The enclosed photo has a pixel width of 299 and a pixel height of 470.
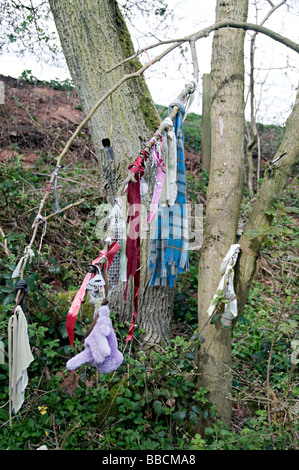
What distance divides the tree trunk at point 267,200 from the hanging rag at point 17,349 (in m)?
1.50

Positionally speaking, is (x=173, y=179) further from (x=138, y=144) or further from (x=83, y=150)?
(x=83, y=150)

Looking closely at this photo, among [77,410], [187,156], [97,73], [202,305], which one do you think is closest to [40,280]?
[77,410]

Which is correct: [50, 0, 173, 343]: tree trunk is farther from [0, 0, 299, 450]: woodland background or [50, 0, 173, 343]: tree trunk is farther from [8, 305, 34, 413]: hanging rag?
[8, 305, 34, 413]: hanging rag

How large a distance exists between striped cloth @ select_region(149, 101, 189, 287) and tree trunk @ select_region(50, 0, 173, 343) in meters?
0.25

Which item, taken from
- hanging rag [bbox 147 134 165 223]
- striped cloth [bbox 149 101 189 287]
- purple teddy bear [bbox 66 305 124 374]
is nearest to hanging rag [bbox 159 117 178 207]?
hanging rag [bbox 147 134 165 223]

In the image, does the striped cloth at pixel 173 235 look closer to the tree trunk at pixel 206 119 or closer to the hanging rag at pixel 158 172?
the hanging rag at pixel 158 172

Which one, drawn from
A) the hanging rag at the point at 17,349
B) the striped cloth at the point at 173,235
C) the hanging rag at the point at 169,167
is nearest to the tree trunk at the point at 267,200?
the striped cloth at the point at 173,235

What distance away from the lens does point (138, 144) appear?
3.20m

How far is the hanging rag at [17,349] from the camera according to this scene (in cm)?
204

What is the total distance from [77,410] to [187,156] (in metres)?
5.71

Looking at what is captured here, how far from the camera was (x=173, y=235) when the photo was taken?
114 inches

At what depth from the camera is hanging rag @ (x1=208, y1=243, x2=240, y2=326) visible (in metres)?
2.77

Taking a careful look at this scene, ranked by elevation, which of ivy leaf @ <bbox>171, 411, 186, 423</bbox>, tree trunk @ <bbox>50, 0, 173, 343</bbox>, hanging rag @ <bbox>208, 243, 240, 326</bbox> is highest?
tree trunk @ <bbox>50, 0, 173, 343</bbox>

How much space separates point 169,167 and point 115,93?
95 cm
